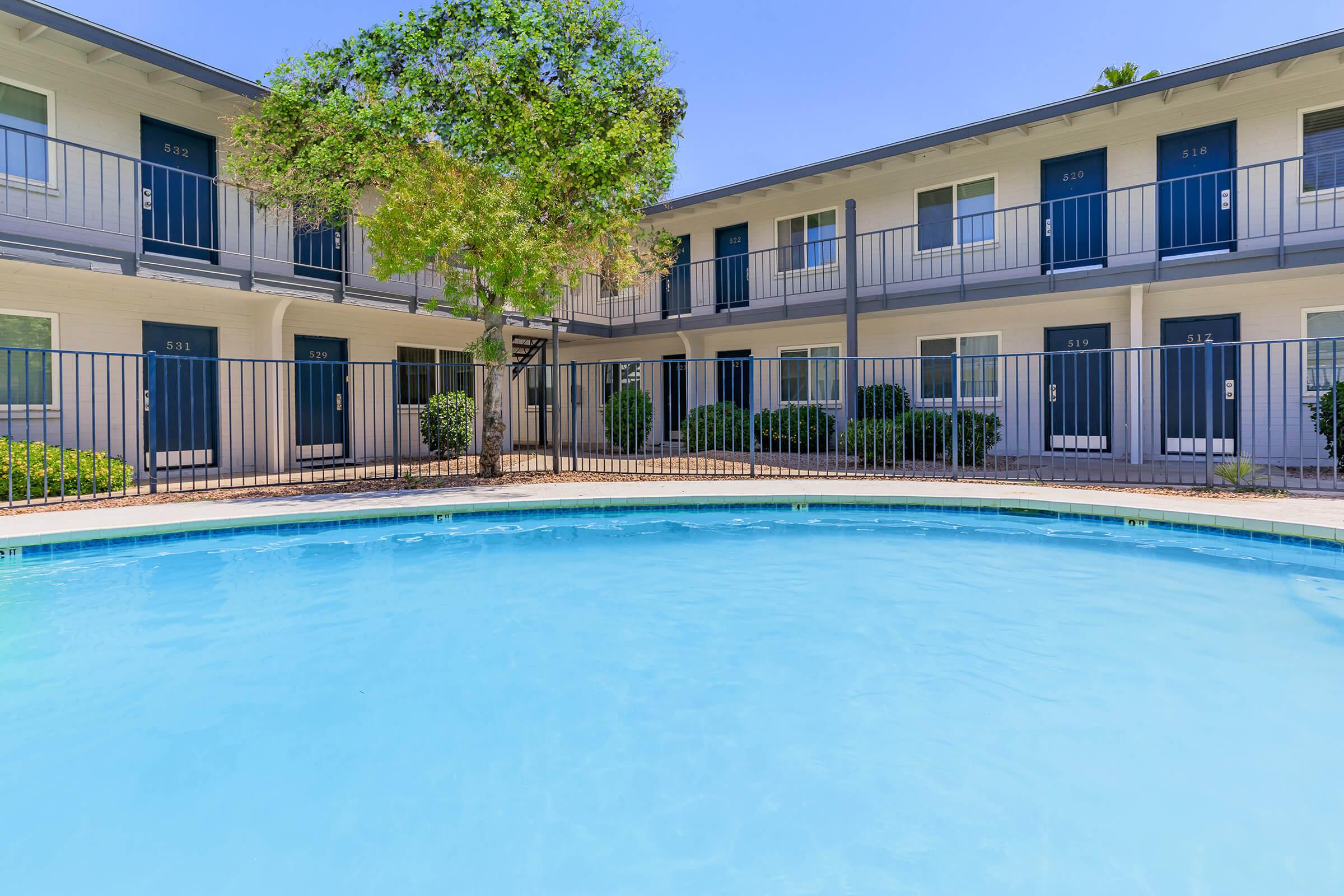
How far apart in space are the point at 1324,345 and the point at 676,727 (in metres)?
13.4

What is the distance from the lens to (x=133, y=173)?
1016 cm

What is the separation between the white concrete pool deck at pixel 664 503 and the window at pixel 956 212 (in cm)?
607

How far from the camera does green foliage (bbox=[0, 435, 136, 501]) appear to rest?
8.48 meters

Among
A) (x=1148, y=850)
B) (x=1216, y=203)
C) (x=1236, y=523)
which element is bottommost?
(x=1148, y=850)

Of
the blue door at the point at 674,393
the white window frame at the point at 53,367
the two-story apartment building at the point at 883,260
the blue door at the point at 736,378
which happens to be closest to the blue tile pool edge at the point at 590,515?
the two-story apartment building at the point at 883,260

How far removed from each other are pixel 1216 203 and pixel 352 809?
14678mm

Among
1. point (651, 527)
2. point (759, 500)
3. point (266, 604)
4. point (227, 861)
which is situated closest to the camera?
point (227, 861)

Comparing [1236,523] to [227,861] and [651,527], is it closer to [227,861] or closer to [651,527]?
[651,527]

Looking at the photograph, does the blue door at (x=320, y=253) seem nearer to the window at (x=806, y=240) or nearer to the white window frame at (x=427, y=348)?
the white window frame at (x=427, y=348)

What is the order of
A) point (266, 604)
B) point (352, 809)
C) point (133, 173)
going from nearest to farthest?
point (352, 809)
point (266, 604)
point (133, 173)

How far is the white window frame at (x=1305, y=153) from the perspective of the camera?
424 inches

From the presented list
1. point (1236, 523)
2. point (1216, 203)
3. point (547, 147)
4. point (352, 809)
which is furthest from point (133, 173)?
point (1216, 203)

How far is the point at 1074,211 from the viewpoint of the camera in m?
12.9

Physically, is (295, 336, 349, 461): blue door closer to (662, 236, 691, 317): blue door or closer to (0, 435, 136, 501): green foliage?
(0, 435, 136, 501): green foliage
